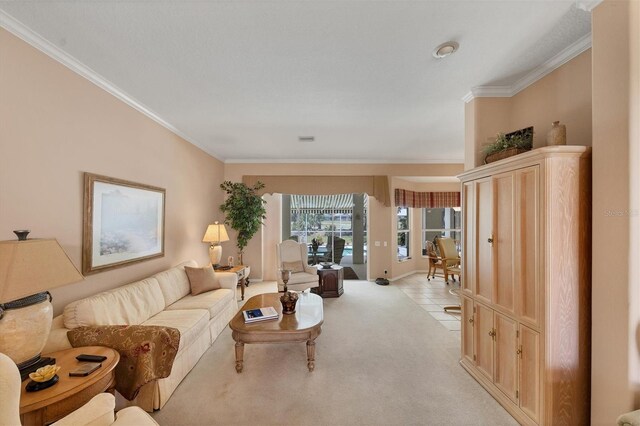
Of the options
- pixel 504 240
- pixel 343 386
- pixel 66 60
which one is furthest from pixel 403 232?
pixel 66 60

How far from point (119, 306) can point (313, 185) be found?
13.1 ft

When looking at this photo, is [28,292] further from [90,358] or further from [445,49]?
[445,49]

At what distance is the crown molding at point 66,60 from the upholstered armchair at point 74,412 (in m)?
2.19

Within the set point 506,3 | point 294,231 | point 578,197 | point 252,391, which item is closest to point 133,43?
point 506,3

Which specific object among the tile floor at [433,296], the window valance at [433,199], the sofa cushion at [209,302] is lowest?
the tile floor at [433,296]

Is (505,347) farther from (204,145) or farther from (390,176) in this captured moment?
(204,145)

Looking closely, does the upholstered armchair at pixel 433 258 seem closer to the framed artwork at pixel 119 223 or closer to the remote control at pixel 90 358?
the framed artwork at pixel 119 223

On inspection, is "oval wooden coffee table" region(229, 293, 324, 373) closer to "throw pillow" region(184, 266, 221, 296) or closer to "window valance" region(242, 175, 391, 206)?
"throw pillow" region(184, 266, 221, 296)

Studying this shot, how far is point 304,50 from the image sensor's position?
199 cm

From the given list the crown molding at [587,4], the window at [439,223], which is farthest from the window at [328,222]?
the crown molding at [587,4]

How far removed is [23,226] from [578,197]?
3895 millimetres

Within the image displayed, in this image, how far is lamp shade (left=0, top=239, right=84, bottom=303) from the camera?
4.25 ft

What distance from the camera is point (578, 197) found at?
68.1 inches

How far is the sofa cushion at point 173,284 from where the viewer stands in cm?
307
